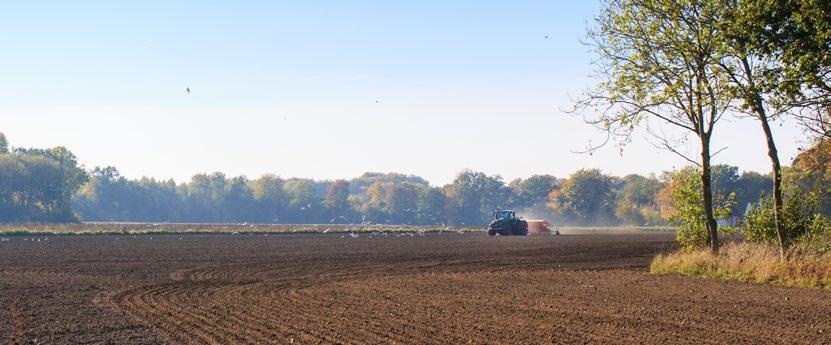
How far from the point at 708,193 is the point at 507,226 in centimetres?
4451

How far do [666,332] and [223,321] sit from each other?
7612 mm

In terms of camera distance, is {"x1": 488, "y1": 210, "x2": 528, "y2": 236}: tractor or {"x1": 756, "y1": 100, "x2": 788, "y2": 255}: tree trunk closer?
{"x1": 756, "y1": 100, "x2": 788, "y2": 255}: tree trunk

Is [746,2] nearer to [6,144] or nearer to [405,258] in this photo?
[405,258]

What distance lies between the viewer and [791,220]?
28.9 m

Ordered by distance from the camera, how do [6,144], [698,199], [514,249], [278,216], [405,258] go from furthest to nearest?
[278,216]
[6,144]
[514,249]
[405,258]
[698,199]

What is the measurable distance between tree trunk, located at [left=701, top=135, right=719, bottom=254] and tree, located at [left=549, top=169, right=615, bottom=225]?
5287 inches

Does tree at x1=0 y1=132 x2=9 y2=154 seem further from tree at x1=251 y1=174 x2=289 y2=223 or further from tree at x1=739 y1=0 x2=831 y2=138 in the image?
tree at x1=739 y1=0 x2=831 y2=138

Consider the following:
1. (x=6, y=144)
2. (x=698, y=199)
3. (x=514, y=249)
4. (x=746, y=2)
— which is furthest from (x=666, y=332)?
(x=6, y=144)

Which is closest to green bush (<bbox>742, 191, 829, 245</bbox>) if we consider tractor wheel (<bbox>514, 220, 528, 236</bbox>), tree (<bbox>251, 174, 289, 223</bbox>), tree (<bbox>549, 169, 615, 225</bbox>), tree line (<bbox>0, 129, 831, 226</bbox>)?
tractor wheel (<bbox>514, 220, 528, 236</bbox>)

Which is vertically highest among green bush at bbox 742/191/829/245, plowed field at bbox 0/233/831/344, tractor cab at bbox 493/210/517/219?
tractor cab at bbox 493/210/517/219

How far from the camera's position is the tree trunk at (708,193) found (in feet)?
101

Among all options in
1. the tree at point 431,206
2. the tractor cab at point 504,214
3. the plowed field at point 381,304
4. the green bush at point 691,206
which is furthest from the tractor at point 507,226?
the tree at point 431,206

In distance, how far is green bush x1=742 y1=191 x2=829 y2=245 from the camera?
2810cm

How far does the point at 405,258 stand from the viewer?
132 ft
